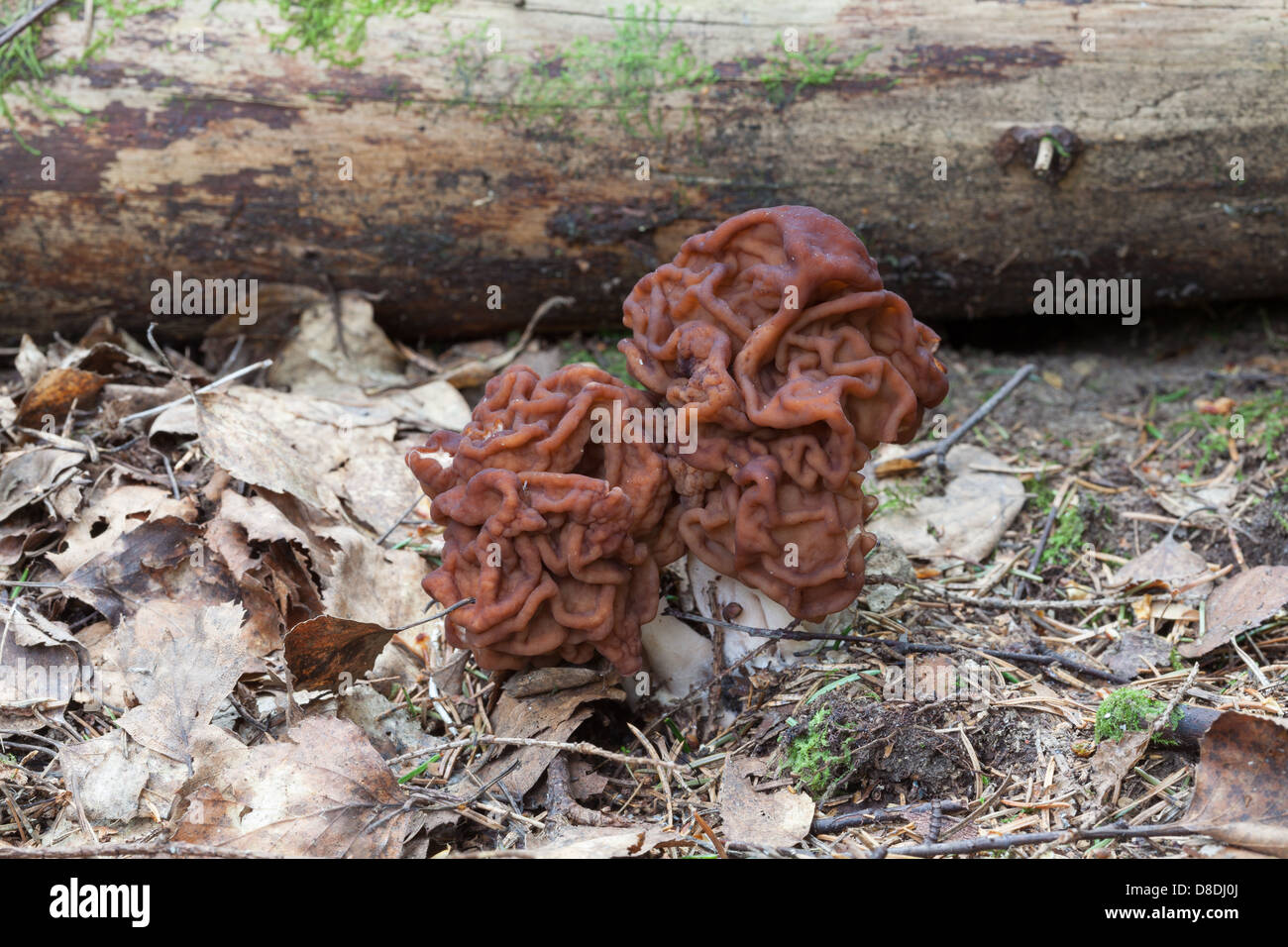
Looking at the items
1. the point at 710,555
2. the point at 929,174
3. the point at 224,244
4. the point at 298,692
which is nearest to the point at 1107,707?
the point at 710,555

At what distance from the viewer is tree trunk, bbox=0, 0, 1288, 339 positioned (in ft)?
17.9

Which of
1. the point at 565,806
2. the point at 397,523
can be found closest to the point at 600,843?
the point at 565,806

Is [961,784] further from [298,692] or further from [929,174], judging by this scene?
[929,174]

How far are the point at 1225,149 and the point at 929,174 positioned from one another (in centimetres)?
158

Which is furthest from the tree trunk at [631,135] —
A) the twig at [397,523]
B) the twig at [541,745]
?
the twig at [541,745]

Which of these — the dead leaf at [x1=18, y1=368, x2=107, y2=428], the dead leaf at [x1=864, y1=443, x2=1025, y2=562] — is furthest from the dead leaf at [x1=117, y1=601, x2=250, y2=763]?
the dead leaf at [x1=864, y1=443, x2=1025, y2=562]

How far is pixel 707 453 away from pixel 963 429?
7.33ft

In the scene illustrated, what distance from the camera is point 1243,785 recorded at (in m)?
2.97

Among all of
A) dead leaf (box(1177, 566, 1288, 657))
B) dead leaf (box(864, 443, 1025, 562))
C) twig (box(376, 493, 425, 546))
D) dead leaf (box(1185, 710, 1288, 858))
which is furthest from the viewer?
dead leaf (box(864, 443, 1025, 562))

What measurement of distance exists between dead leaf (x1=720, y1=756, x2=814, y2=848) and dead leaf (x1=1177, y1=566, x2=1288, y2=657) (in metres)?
1.78

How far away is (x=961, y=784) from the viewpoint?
3539 mm

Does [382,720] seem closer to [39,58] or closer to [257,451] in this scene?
[257,451]

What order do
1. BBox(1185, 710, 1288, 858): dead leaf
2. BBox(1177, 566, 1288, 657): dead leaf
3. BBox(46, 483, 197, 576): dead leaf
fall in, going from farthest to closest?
BBox(46, 483, 197, 576): dead leaf < BBox(1177, 566, 1288, 657): dead leaf < BBox(1185, 710, 1288, 858): dead leaf

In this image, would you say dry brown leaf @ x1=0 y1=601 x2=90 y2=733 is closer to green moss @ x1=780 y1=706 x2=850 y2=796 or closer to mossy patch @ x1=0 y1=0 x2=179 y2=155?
green moss @ x1=780 y1=706 x2=850 y2=796
